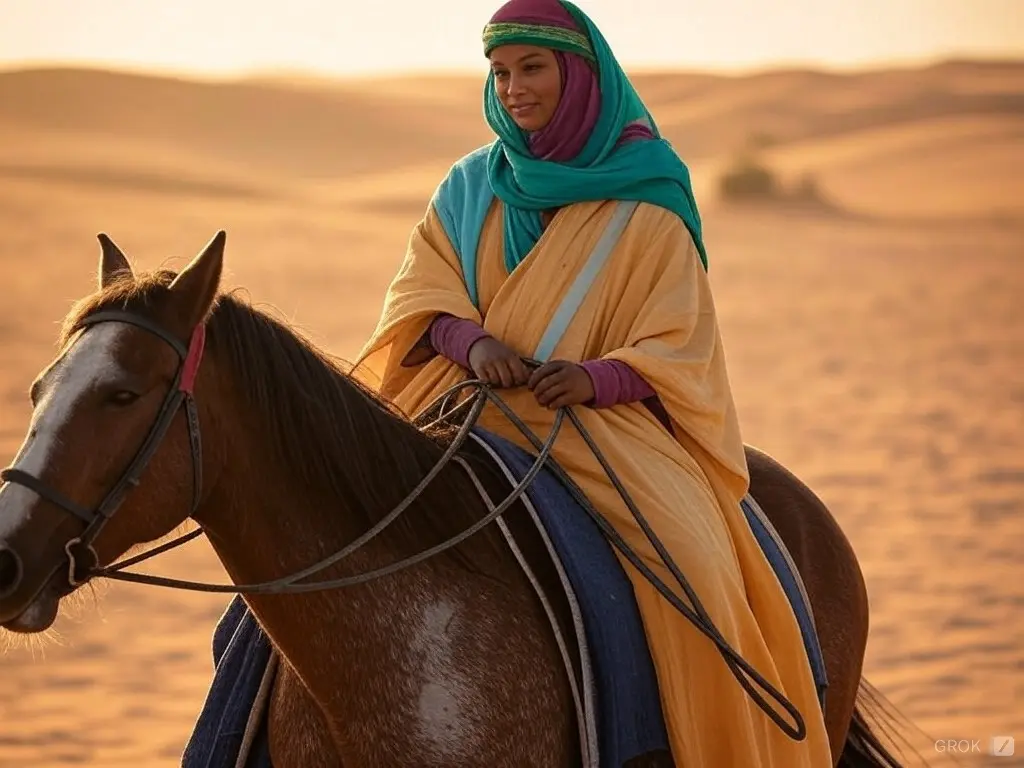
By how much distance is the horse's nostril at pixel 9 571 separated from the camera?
330 cm

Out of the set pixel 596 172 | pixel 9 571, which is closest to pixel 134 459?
pixel 9 571

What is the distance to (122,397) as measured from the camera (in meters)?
3.44

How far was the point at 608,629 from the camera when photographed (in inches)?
159

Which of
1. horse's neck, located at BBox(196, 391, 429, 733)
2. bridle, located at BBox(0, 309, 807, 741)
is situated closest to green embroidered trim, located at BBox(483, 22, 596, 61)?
bridle, located at BBox(0, 309, 807, 741)

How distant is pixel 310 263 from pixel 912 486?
14.4 m

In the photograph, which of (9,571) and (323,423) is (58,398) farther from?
(323,423)

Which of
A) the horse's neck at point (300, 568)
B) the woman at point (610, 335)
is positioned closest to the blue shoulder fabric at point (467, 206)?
the woman at point (610, 335)

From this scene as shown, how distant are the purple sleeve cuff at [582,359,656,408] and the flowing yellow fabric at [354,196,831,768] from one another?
Answer: 3 centimetres

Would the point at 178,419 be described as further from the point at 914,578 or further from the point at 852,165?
the point at 852,165

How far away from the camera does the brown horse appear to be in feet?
11.1

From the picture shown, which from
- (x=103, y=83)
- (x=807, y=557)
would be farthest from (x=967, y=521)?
(x=103, y=83)

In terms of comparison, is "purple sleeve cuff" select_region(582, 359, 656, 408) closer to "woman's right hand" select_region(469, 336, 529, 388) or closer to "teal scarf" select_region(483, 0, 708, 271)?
"woman's right hand" select_region(469, 336, 529, 388)

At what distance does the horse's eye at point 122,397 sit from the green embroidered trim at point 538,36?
1622mm

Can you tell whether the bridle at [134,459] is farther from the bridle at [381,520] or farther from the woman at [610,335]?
the woman at [610,335]
